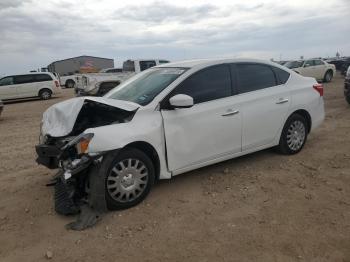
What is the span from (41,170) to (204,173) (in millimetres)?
2618

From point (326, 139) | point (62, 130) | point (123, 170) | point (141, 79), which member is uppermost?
point (141, 79)

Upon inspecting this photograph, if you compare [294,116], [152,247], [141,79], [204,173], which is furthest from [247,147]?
[152,247]

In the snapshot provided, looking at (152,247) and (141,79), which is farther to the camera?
(141,79)

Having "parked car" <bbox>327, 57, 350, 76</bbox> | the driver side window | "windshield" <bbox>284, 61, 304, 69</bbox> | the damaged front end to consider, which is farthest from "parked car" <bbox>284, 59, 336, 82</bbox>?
the damaged front end

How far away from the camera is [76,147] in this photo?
14.0ft

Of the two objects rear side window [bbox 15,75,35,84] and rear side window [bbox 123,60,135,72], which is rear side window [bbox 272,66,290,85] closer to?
rear side window [bbox 123,60,135,72]

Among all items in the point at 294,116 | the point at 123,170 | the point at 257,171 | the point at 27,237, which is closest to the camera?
the point at 27,237

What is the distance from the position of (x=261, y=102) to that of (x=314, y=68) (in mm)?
18759

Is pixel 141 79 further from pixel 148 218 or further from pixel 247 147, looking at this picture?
pixel 148 218

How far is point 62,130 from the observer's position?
4.64 m

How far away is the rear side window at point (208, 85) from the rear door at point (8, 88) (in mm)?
18406

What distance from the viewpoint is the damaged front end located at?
4.15 meters

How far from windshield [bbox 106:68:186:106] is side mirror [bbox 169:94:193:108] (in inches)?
13.4

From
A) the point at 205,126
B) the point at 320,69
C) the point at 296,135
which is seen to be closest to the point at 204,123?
the point at 205,126
